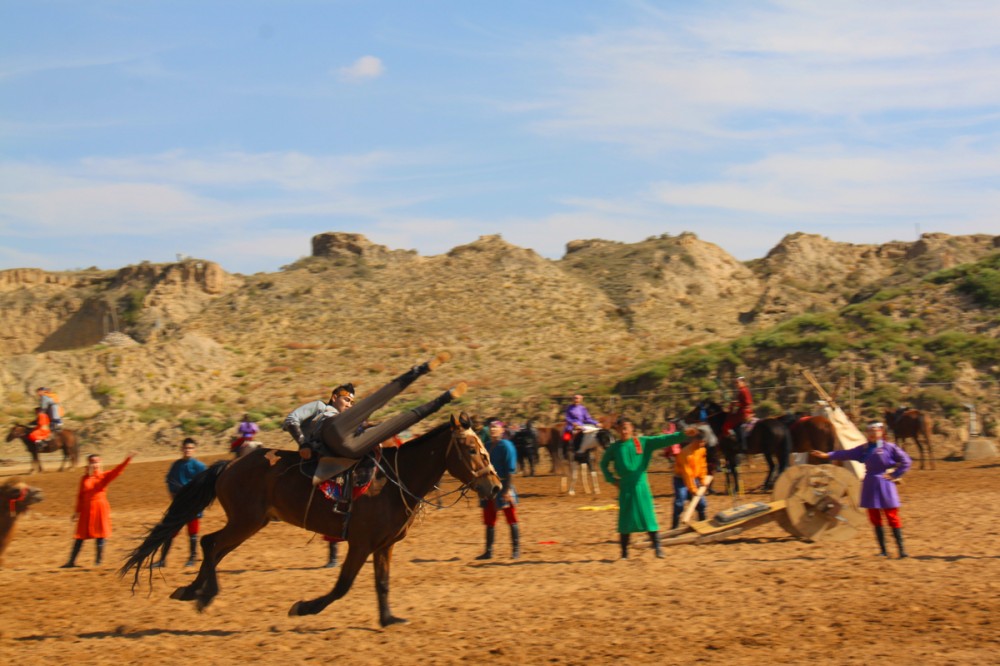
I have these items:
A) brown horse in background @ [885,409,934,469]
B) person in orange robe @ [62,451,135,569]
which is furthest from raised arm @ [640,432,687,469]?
brown horse in background @ [885,409,934,469]

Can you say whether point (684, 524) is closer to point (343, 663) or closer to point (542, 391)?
point (343, 663)

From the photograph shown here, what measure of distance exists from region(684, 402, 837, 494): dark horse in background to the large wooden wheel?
22.1 ft

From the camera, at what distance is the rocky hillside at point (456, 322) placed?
124ft

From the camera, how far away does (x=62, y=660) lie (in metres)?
8.50

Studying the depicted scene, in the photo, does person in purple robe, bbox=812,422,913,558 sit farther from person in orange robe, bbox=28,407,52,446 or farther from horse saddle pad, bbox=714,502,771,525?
person in orange robe, bbox=28,407,52,446

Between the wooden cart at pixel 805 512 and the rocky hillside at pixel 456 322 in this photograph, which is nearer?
the wooden cart at pixel 805 512

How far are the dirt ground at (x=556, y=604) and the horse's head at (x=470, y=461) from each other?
131 cm

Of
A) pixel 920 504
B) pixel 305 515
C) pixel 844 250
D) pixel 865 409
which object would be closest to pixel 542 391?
pixel 865 409

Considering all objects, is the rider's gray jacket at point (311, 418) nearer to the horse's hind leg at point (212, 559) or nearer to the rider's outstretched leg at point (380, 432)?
the rider's outstretched leg at point (380, 432)

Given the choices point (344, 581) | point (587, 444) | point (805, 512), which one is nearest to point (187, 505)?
point (344, 581)

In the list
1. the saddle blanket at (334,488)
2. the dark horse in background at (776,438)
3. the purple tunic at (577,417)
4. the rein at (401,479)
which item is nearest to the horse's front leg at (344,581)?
the saddle blanket at (334,488)

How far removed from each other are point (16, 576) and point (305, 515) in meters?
5.67

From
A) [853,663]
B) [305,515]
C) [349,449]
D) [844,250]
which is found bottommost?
[853,663]

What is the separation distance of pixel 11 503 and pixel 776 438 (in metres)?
14.9
